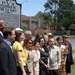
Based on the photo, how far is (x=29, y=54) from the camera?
7855mm

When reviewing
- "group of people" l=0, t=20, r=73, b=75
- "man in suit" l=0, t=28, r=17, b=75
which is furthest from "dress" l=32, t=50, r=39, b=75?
"man in suit" l=0, t=28, r=17, b=75

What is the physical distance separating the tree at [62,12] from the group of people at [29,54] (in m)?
82.0

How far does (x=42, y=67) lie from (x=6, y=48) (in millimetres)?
3564

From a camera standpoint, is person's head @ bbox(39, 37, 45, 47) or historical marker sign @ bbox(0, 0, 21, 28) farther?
person's head @ bbox(39, 37, 45, 47)

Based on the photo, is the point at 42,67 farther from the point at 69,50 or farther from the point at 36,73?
the point at 69,50

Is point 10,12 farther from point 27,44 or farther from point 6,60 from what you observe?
point 6,60

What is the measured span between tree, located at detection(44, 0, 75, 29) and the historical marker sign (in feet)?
276

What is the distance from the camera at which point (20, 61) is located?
719 cm

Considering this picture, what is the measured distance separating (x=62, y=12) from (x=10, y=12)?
87.6 m

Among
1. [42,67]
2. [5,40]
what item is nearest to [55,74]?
[42,67]

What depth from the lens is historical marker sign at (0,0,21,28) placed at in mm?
8141

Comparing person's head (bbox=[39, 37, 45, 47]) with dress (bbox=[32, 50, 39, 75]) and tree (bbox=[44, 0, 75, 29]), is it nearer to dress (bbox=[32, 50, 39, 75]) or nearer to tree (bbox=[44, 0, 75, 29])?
dress (bbox=[32, 50, 39, 75])

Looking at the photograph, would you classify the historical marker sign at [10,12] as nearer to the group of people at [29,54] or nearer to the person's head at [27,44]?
the group of people at [29,54]

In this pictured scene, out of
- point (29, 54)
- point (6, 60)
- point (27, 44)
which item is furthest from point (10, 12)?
point (6, 60)
